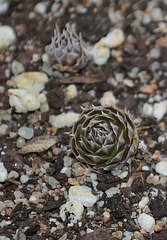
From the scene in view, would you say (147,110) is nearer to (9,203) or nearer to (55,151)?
(55,151)

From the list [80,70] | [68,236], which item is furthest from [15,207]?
[80,70]

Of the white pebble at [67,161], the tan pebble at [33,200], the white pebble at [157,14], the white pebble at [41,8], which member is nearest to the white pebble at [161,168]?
the white pebble at [67,161]

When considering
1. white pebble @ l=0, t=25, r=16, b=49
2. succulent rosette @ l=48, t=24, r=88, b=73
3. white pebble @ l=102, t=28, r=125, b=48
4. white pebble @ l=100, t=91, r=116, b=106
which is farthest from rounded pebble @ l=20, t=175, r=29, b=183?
white pebble @ l=102, t=28, r=125, b=48

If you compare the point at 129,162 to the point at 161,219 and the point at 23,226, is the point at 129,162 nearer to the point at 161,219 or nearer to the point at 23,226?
the point at 161,219

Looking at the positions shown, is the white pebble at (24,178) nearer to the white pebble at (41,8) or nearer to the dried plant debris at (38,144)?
the dried plant debris at (38,144)

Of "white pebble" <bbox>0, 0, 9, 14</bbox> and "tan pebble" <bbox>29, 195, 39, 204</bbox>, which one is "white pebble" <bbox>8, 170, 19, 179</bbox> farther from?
"white pebble" <bbox>0, 0, 9, 14</bbox>

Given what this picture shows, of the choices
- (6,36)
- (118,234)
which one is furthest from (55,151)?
(6,36)
